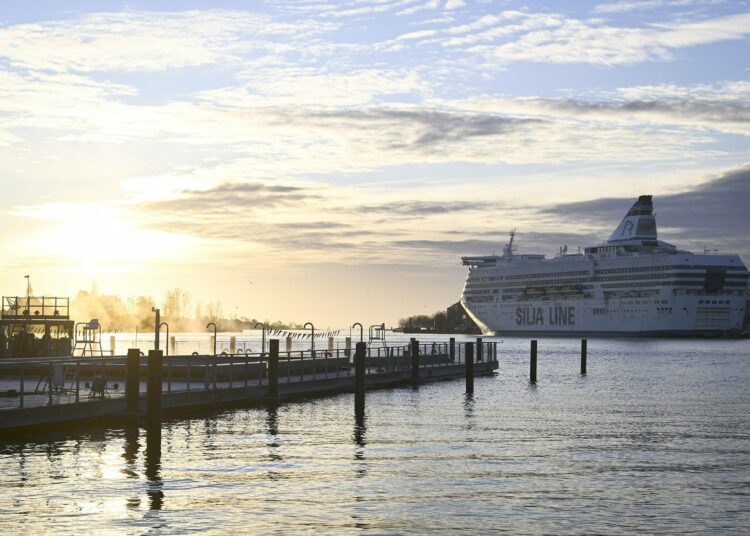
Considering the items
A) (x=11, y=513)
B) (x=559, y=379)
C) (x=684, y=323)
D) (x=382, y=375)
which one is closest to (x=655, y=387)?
(x=559, y=379)

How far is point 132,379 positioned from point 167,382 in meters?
12.4

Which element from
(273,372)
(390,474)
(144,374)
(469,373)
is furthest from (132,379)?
(469,373)

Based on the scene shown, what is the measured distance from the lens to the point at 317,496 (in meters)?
26.0

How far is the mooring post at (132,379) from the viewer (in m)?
32.6

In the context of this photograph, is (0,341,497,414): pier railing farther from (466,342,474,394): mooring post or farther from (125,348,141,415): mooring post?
(466,342,474,394): mooring post

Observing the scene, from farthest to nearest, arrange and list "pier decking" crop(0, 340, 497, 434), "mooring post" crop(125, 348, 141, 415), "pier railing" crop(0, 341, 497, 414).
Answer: "pier railing" crop(0, 341, 497, 414) → "mooring post" crop(125, 348, 141, 415) → "pier decking" crop(0, 340, 497, 434)

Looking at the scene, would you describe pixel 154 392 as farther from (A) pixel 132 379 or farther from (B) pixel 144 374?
(B) pixel 144 374

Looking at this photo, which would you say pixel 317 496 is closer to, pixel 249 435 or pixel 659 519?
pixel 659 519

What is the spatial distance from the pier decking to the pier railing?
0.10 ft

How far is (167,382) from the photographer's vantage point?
1795 inches

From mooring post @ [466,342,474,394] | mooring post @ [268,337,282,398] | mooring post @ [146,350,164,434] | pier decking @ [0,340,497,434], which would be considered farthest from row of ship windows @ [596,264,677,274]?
mooring post @ [146,350,164,434]

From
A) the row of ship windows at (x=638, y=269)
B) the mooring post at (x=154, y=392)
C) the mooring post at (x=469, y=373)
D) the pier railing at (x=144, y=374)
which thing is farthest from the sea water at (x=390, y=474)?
the row of ship windows at (x=638, y=269)

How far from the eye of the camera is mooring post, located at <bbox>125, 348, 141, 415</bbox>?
3263 centimetres

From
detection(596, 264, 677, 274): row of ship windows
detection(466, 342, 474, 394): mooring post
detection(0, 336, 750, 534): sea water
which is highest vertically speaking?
detection(596, 264, 677, 274): row of ship windows
